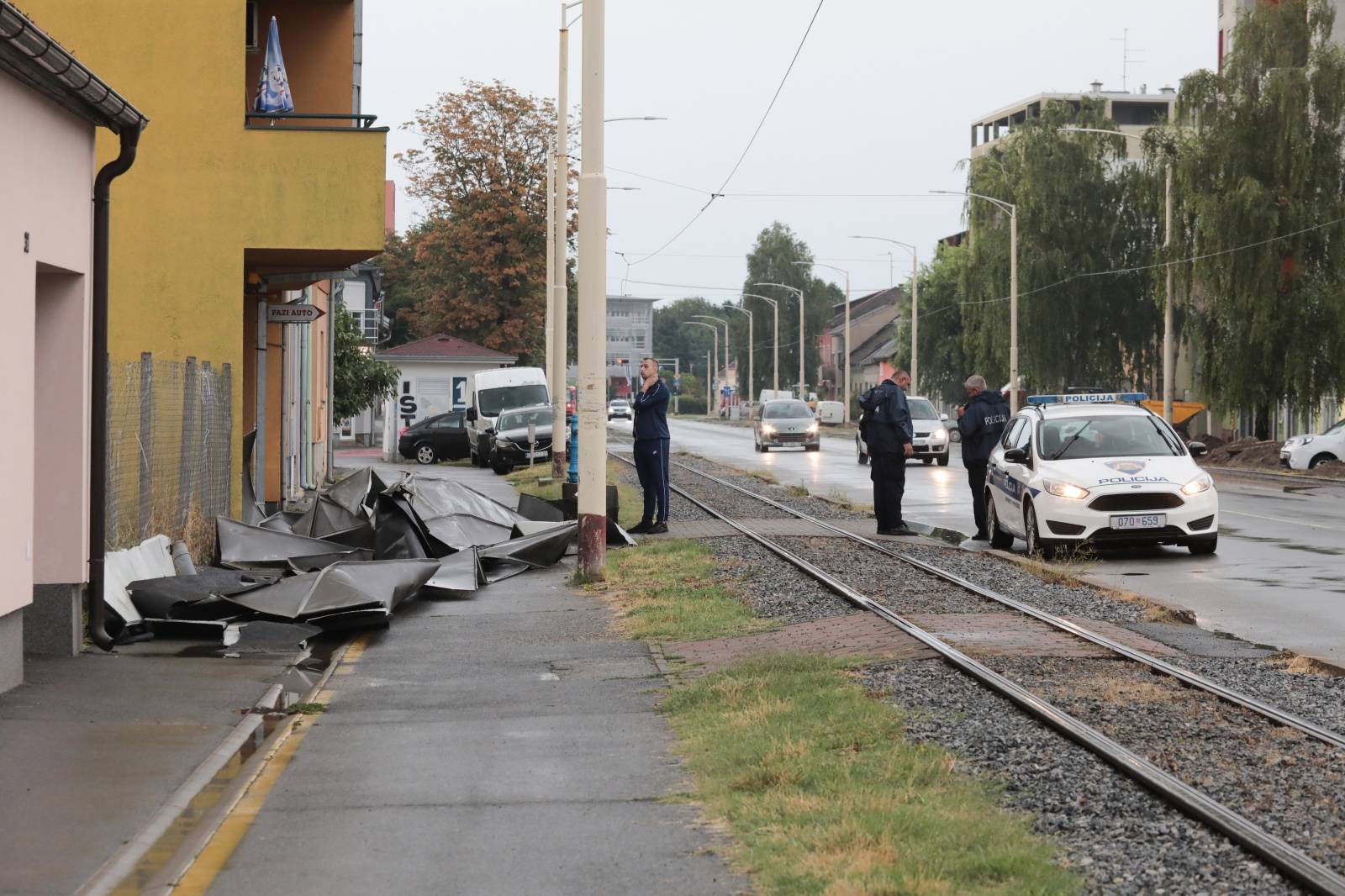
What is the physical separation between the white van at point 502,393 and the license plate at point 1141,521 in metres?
33.4

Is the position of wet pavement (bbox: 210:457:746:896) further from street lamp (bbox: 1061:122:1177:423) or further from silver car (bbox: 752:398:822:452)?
silver car (bbox: 752:398:822:452)

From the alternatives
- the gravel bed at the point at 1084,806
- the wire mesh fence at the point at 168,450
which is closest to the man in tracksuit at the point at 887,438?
the wire mesh fence at the point at 168,450

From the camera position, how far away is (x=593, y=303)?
1454 centimetres

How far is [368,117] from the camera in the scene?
17.9m

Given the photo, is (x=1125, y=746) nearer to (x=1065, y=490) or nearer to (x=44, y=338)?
(x=44, y=338)

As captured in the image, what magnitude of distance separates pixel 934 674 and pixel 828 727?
183 centimetres

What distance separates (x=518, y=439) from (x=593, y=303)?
88.6 ft

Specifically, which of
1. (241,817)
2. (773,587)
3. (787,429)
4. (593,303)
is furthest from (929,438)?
(241,817)

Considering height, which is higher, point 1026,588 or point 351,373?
point 351,373

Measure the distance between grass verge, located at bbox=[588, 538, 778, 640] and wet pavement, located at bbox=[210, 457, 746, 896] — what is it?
0.63 metres

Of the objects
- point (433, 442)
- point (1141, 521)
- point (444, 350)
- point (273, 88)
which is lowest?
point (1141, 521)

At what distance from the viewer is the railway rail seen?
5316 millimetres

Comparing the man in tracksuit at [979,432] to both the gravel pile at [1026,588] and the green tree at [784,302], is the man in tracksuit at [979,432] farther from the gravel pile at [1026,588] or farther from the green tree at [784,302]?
the green tree at [784,302]

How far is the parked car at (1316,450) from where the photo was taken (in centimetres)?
4012
